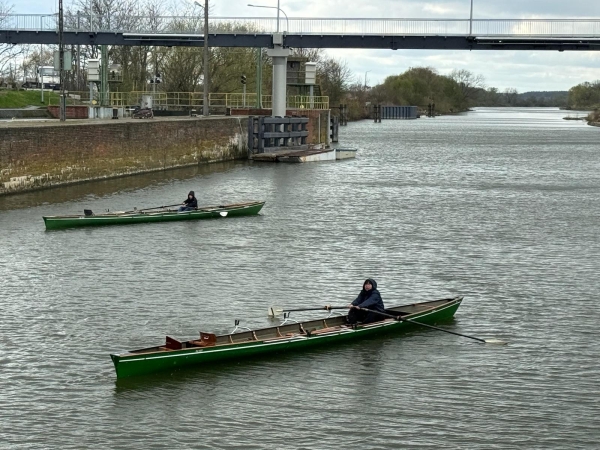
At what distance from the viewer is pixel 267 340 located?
19203 millimetres

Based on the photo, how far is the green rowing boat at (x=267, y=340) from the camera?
58.7 ft

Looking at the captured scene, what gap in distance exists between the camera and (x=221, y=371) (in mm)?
18656

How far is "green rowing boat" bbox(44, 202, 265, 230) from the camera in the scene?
3416 centimetres

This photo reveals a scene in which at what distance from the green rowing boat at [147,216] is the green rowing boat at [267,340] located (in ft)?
45.7

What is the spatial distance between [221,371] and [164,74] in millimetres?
72569

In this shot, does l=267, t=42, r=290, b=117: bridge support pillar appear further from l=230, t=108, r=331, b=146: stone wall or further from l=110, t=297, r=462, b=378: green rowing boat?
l=110, t=297, r=462, b=378: green rowing boat

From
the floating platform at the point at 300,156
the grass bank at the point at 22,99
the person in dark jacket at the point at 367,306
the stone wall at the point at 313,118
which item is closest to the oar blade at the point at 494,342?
the person in dark jacket at the point at 367,306

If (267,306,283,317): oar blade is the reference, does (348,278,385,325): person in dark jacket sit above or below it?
above

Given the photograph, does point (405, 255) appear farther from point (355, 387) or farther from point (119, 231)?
point (355, 387)

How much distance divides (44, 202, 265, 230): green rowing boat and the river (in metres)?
0.42

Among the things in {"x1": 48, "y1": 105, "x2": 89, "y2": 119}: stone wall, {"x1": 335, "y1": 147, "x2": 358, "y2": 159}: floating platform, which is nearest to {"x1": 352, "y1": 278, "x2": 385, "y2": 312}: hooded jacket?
{"x1": 335, "y1": 147, "x2": 358, "y2": 159}: floating platform

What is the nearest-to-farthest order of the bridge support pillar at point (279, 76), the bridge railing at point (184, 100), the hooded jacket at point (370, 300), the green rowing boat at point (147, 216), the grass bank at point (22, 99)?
the hooded jacket at point (370, 300) < the green rowing boat at point (147, 216) < the bridge support pillar at point (279, 76) < the grass bank at point (22, 99) < the bridge railing at point (184, 100)

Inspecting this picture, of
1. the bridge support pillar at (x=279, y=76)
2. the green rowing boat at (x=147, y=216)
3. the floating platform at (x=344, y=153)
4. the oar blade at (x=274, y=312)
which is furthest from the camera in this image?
the floating platform at (x=344, y=153)

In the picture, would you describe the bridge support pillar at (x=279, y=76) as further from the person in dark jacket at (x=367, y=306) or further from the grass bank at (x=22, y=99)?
the person in dark jacket at (x=367, y=306)
